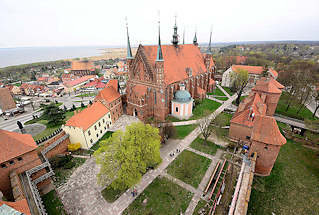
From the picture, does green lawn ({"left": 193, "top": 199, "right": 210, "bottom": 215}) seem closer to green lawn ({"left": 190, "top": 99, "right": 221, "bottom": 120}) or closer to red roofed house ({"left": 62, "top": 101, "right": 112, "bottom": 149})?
green lawn ({"left": 190, "top": 99, "right": 221, "bottom": 120})

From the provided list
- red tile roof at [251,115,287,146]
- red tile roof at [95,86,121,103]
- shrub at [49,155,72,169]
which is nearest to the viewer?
red tile roof at [251,115,287,146]

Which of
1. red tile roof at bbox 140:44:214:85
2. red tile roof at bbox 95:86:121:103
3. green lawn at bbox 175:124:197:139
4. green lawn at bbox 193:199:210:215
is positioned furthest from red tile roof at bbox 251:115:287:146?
red tile roof at bbox 95:86:121:103

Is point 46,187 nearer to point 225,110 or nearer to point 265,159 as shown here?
point 265,159

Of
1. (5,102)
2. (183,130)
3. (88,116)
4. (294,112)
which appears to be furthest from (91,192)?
(294,112)

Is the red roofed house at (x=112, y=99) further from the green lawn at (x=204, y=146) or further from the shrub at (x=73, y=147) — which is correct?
the green lawn at (x=204, y=146)

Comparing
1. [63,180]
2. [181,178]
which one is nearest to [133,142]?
[181,178]

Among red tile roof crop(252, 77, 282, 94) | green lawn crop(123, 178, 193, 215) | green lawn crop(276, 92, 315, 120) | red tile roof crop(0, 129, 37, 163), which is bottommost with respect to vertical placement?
green lawn crop(123, 178, 193, 215)
